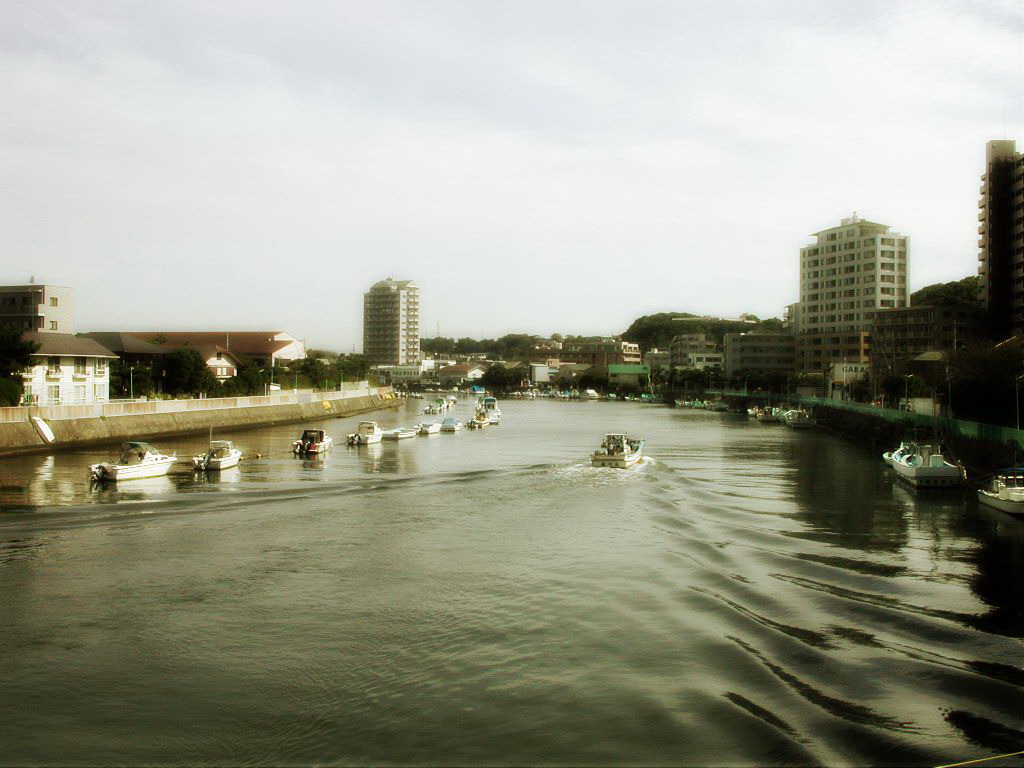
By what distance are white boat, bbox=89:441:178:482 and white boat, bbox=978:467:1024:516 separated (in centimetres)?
2384

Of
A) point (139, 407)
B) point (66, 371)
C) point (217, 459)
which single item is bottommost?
point (217, 459)

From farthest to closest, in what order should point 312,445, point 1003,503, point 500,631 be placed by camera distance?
1. point 312,445
2. point 1003,503
3. point 500,631

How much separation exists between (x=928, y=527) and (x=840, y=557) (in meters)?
5.40

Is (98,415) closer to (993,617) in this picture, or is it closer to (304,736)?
(304,736)

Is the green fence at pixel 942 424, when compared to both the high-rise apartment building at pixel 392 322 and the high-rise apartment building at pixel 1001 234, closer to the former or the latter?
the high-rise apartment building at pixel 1001 234

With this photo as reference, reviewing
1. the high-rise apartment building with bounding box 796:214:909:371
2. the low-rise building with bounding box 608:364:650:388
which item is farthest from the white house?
the low-rise building with bounding box 608:364:650:388

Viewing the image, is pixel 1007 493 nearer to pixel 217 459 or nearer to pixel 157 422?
pixel 217 459

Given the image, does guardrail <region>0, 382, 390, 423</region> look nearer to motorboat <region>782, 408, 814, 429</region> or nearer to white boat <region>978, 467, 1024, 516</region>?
white boat <region>978, 467, 1024, 516</region>

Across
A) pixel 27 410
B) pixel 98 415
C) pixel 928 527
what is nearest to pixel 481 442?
pixel 98 415

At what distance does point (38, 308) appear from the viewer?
56.3 m

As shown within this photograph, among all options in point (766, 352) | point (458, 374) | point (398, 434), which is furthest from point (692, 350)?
point (398, 434)

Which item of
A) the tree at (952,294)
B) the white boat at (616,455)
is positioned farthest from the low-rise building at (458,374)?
the white boat at (616,455)

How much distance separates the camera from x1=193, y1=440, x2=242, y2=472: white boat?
93.6 feet

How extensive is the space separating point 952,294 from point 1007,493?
70122 mm
